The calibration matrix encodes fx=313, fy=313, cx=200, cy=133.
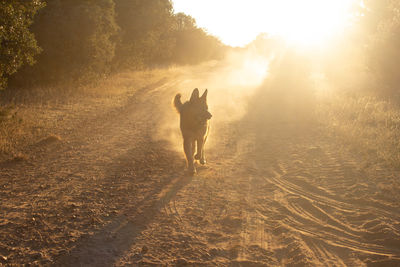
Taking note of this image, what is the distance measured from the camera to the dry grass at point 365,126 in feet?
24.2

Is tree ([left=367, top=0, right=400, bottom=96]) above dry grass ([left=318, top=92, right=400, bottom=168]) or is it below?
above

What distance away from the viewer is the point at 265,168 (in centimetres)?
696

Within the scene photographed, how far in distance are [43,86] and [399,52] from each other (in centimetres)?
1735

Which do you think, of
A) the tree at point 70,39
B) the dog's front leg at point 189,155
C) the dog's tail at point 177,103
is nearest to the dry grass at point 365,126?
the dog's front leg at point 189,155

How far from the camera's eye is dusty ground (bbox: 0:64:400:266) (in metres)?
3.80

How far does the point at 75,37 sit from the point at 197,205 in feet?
42.6

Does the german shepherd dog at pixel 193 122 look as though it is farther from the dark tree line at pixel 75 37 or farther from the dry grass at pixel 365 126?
the dark tree line at pixel 75 37

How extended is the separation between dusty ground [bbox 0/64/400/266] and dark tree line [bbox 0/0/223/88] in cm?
288

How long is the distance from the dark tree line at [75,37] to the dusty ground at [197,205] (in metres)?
2.88

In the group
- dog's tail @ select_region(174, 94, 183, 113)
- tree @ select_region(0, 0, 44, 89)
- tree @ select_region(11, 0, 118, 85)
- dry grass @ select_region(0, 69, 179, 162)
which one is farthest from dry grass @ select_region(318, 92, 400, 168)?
tree @ select_region(11, 0, 118, 85)

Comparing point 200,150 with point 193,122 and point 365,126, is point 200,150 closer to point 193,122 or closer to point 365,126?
point 193,122

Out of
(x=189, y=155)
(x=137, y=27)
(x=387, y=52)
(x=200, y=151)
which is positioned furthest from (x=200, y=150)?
(x=137, y=27)

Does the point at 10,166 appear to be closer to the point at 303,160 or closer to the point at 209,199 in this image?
the point at 209,199

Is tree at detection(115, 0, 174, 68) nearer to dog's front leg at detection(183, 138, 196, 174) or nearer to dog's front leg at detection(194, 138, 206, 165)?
dog's front leg at detection(194, 138, 206, 165)
